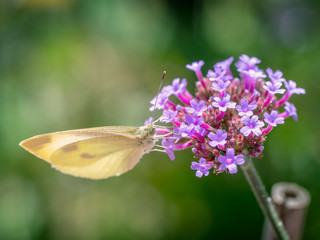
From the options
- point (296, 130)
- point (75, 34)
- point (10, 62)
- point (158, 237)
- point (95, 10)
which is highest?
point (95, 10)

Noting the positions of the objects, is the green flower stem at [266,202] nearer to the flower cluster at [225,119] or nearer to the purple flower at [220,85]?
the flower cluster at [225,119]

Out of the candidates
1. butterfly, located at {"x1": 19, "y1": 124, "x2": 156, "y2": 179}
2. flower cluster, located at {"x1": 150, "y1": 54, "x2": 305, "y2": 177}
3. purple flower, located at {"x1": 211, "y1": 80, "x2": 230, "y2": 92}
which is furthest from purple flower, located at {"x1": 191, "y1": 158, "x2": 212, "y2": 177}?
butterfly, located at {"x1": 19, "y1": 124, "x2": 156, "y2": 179}

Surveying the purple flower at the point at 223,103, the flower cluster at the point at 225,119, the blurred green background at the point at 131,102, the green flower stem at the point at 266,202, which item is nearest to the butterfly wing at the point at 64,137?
the flower cluster at the point at 225,119

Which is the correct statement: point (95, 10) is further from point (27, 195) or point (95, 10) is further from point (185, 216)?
point (185, 216)

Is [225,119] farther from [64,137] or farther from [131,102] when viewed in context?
[131,102]

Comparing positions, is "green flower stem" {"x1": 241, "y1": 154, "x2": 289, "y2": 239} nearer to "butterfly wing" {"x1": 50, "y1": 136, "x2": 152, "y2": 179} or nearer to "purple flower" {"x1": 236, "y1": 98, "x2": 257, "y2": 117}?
"purple flower" {"x1": 236, "y1": 98, "x2": 257, "y2": 117}

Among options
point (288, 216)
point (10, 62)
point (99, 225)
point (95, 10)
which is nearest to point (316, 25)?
point (95, 10)

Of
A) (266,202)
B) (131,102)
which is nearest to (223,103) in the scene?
(266,202)
